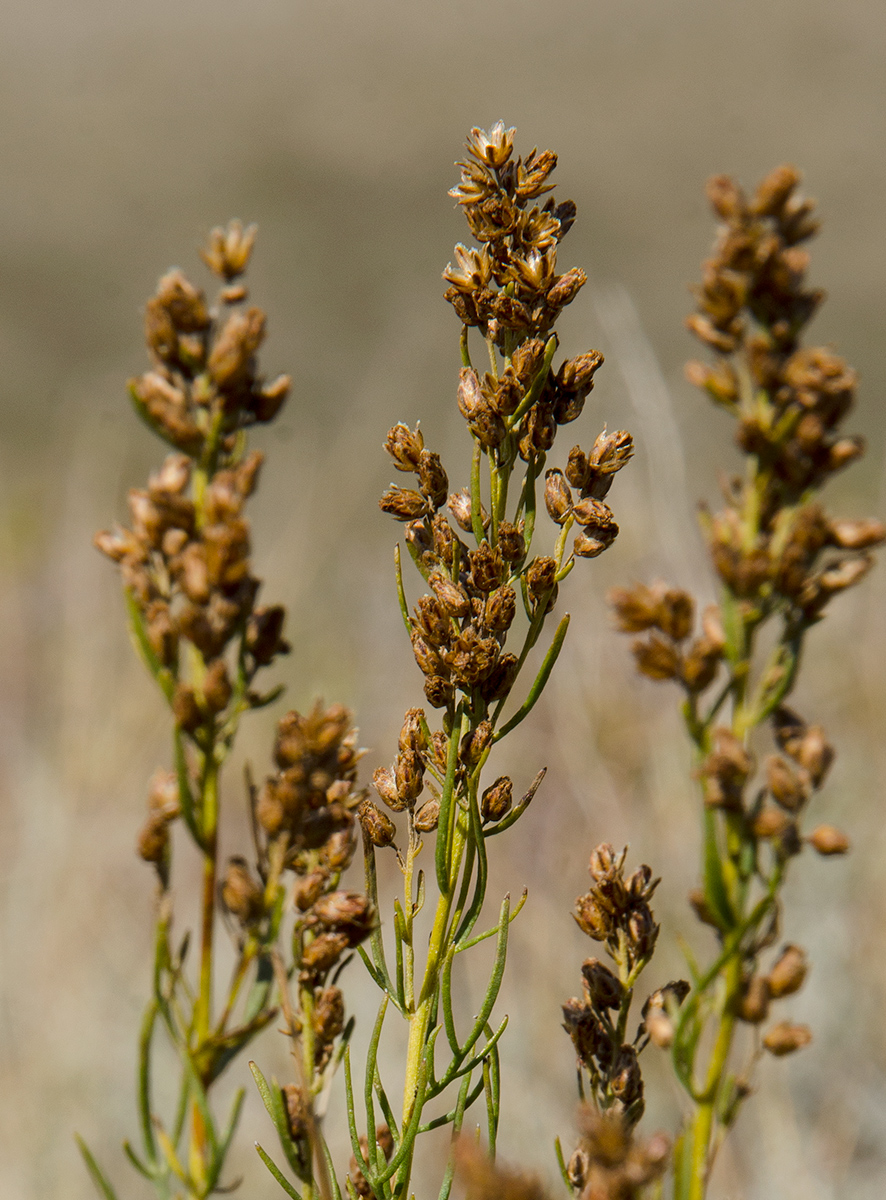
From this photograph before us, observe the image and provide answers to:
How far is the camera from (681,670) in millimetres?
766

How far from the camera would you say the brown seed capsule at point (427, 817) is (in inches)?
46.6

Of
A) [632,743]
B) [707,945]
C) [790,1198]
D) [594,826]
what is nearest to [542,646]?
[632,743]

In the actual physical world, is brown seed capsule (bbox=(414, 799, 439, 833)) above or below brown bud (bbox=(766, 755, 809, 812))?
above

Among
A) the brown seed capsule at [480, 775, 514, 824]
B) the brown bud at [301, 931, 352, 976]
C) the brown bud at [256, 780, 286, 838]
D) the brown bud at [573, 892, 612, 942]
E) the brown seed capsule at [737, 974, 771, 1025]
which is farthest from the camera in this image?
the brown seed capsule at [480, 775, 514, 824]

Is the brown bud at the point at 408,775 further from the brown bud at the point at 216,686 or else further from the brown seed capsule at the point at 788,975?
the brown seed capsule at the point at 788,975

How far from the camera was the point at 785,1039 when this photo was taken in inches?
31.0

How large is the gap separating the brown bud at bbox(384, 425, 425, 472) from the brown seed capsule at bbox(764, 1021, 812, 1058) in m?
0.66

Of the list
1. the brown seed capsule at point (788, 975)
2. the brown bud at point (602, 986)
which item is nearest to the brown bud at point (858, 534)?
the brown seed capsule at point (788, 975)

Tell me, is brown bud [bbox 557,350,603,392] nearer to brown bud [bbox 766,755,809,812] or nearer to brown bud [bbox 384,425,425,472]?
brown bud [bbox 384,425,425,472]

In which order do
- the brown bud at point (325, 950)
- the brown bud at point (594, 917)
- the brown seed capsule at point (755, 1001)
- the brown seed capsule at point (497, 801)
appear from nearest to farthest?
the brown seed capsule at point (755, 1001), the brown bud at point (325, 950), the brown bud at point (594, 917), the brown seed capsule at point (497, 801)

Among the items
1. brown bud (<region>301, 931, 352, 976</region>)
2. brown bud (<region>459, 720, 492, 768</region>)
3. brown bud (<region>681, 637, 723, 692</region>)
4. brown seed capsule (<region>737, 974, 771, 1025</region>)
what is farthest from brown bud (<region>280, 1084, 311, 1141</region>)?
brown bud (<region>681, 637, 723, 692</region>)

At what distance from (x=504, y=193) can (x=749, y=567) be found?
60 cm

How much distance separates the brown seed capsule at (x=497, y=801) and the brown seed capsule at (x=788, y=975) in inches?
17.7

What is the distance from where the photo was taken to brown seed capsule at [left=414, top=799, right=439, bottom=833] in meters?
1.18
